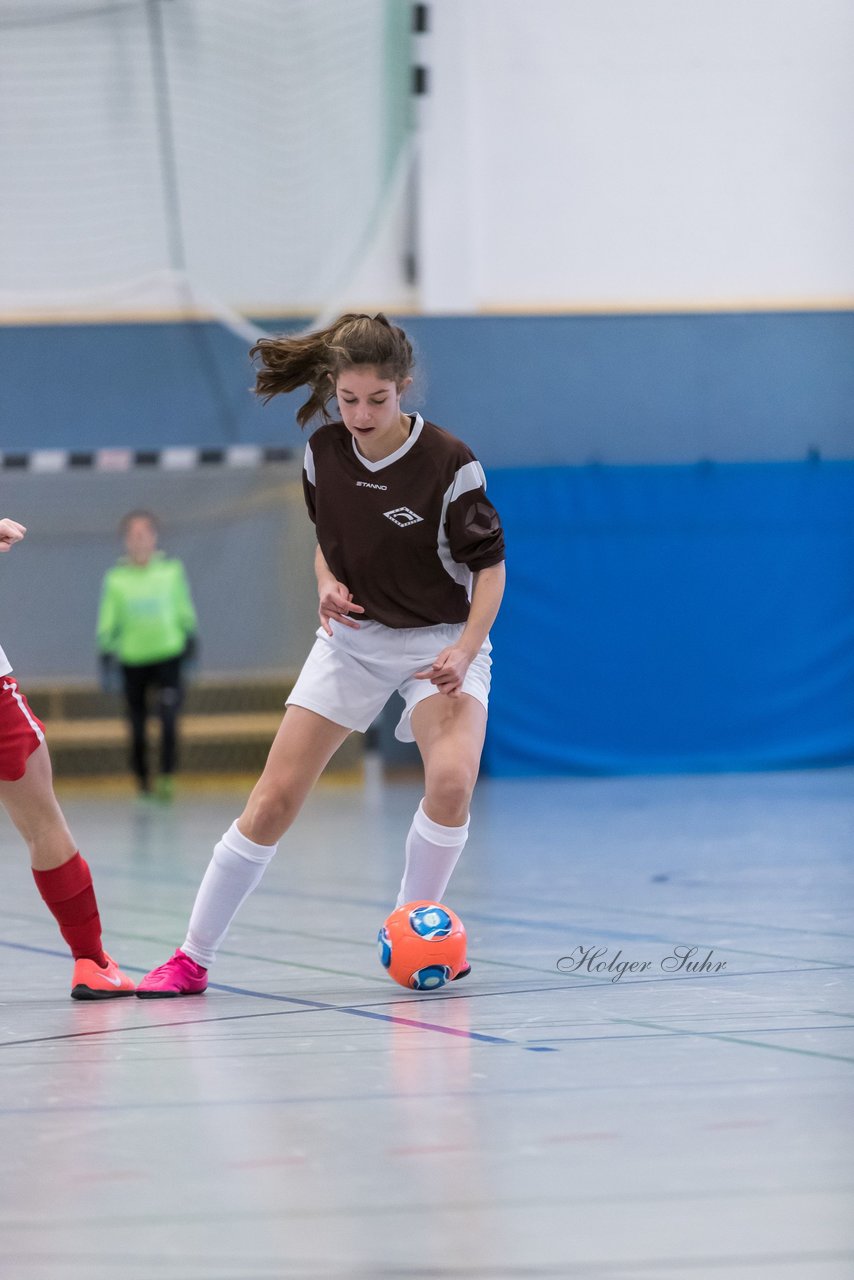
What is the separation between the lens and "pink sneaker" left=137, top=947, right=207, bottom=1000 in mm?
4125

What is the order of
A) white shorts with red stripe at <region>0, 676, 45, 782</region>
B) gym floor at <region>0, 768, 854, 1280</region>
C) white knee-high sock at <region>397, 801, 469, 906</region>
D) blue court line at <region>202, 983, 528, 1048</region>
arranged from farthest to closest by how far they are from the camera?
white knee-high sock at <region>397, 801, 469, 906</region>, white shorts with red stripe at <region>0, 676, 45, 782</region>, blue court line at <region>202, 983, 528, 1048</region>, gym floor at <region>0, 768, 854, 1280</region>

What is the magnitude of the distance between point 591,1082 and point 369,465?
5.36 ft

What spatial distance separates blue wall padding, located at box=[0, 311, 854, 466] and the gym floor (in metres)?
6.75

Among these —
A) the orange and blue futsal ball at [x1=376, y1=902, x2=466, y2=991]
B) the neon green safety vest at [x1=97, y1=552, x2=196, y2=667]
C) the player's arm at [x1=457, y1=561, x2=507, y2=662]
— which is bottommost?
the neon green safety vest at [x1=97, y1=552, x2=196, y2=667]

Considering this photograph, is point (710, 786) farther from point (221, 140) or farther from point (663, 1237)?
point (663, 1237)

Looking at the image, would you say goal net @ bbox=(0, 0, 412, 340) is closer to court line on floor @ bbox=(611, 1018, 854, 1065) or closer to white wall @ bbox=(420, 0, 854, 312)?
white wall @ bbox=(420, 0, 854, 312)

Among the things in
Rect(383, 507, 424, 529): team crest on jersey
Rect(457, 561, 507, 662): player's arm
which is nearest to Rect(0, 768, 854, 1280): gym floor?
Rect(457, 561, 507, 662): player's arm

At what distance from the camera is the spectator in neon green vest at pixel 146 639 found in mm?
11016

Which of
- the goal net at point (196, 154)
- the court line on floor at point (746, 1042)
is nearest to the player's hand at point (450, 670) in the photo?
the court line on floor at point (746, 1042)

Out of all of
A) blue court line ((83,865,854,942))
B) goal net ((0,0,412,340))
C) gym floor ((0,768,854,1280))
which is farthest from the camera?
goal net ((0,0,412,340))

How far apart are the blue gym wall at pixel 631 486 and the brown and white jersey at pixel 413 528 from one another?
826cm

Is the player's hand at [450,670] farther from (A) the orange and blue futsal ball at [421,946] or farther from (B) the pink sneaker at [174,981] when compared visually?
(B) the pink sneaker at [174,981]

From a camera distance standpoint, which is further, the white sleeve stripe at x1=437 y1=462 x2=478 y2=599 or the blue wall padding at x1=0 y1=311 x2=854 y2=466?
the blue wall padding at x1=0 y1=311 x2=854 y2=466

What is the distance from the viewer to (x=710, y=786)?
11.2 m
